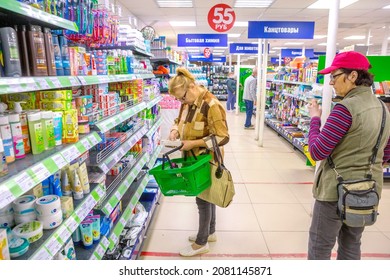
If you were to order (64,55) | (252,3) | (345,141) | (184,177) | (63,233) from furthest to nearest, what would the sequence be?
(252,3) < (184,177) < (345,141) < (64,55) < (63,233)

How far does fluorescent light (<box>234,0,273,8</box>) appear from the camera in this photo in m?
7.29

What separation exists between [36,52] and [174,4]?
704cm

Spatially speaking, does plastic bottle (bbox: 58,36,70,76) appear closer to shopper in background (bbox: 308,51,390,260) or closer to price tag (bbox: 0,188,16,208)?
A: price tag (bbox: 0,188,16,208)

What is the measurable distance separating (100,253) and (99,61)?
1.37m

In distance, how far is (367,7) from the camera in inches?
314

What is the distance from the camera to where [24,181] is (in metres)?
1.16

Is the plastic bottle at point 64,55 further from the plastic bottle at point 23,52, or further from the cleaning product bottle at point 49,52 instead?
the plastic bottle at point 23,52

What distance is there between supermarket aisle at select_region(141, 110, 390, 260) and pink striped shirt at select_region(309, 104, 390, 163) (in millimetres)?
1448

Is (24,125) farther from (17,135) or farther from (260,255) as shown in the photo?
(260,255)

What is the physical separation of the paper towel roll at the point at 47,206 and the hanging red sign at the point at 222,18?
554 centimetres

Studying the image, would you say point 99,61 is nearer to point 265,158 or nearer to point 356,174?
point 356,174

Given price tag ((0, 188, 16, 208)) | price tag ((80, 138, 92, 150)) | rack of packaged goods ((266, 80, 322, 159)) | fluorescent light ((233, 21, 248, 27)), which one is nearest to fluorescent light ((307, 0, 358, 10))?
rack of packaged goods ((266, 80, 322, 159))

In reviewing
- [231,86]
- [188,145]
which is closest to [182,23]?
[231,86]
